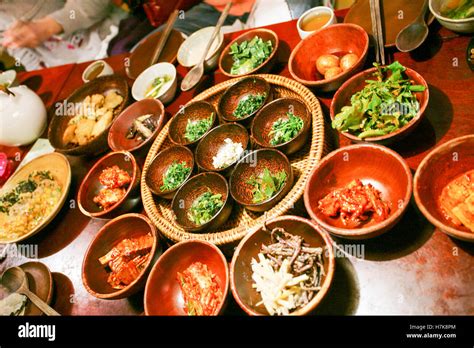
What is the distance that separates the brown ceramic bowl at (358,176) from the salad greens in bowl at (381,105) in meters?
0.11

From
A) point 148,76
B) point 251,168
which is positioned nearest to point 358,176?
point 251,168

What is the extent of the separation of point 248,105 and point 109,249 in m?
1.62

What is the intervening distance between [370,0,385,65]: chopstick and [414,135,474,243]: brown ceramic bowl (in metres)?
0.99

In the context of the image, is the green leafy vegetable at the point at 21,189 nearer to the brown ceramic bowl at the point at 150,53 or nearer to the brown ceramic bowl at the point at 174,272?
the brown ceramic bowl at the point at 150,53

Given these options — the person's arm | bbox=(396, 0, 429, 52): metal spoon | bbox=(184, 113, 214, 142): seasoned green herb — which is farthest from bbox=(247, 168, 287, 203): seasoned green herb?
the person's arm

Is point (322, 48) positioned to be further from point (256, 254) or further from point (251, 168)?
point (256, 254)

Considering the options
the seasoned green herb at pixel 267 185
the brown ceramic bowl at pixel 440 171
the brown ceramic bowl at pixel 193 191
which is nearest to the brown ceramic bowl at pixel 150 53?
the brown ceramic bowl at pixel 193 191

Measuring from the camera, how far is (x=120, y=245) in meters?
2.55

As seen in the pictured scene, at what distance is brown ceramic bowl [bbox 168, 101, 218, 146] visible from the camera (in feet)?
10.2

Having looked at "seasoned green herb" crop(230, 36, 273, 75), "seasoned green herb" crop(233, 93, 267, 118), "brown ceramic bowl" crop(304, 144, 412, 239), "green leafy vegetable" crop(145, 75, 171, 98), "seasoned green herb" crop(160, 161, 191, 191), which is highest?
"seasoned green herb" crop(230, 36, 273, 75)

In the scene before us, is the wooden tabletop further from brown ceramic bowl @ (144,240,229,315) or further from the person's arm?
the person's arm

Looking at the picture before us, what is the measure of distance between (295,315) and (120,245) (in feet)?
4.73
